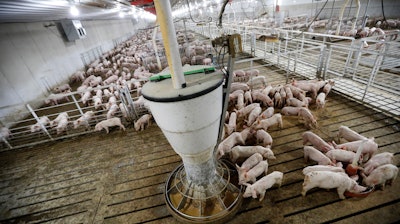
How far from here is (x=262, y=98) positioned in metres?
5.32

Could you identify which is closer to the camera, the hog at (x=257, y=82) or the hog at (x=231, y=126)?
the hog at (x=231, y=126)

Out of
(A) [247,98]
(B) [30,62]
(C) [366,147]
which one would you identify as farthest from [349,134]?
(B) [30,62]

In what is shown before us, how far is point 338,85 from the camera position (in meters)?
5.68

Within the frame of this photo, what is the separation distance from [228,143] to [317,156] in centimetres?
156

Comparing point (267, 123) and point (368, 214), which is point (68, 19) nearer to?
point (267, 123)

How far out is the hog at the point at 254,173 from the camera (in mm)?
3021

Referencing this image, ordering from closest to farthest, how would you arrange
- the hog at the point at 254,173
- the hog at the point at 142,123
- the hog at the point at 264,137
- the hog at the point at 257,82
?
the hog at the point at 254,173
the hog at the point at 264,137
the hog at the point at 142,123
the hog at the point at 257,82

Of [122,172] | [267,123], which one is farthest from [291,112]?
[122,172]

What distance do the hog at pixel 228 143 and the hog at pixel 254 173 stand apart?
65cm

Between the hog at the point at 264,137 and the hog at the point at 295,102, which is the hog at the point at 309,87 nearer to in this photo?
the hog at the point at 295,102

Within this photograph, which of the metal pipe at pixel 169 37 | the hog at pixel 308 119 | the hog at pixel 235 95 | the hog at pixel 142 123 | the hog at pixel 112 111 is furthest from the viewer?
the hog at pixel 112 111

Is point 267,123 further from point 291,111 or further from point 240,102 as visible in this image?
point 240,102

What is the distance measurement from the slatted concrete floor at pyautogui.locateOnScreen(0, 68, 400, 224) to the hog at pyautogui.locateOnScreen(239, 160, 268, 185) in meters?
0.31

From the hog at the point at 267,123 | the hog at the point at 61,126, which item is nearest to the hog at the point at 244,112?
the hog at the point at 267,123
